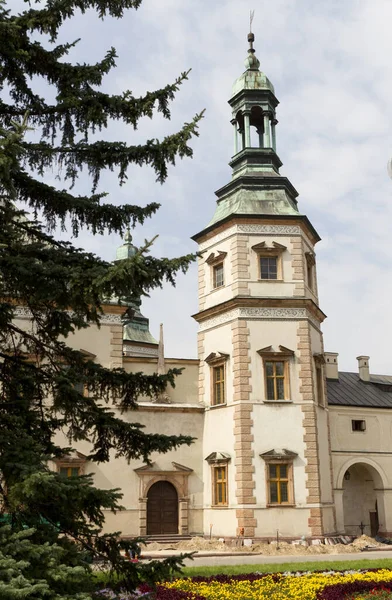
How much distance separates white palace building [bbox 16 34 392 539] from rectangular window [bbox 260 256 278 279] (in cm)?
6

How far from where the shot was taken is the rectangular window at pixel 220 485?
24828 mm

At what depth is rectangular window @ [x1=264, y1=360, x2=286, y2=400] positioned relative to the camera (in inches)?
989

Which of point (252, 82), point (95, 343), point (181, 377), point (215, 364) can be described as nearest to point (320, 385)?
point (215, 364)

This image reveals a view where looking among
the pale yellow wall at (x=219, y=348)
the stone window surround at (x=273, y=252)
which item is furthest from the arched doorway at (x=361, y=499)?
the stone window surround at (x=273, y=252)

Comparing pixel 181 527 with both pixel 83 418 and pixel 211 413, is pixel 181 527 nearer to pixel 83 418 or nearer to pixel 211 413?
pixel 211 413

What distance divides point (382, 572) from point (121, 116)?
11484 mm

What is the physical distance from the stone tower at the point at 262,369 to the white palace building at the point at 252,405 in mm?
44

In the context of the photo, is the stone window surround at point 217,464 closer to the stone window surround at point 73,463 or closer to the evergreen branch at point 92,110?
the stone window surround at point 73,463

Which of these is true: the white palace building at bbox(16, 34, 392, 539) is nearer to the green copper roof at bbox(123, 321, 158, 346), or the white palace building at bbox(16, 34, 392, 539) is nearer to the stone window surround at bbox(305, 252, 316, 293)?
the stone window surround at bbox(305, 252, 316, 293)

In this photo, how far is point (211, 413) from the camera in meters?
26.4

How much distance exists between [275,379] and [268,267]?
4706 mm

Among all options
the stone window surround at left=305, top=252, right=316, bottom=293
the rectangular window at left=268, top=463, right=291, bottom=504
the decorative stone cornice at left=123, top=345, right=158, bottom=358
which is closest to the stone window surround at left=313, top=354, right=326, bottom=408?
the stone window surround at left=305, top=252, right=316, bottom=293

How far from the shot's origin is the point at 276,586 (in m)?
12.2

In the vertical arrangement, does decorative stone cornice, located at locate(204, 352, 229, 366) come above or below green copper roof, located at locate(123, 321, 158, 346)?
below
